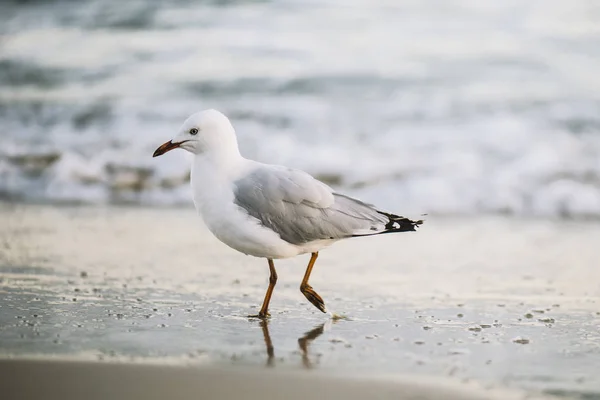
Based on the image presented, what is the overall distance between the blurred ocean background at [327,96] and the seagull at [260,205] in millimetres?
3410

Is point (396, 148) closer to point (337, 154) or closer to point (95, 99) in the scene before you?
point (337, 154)

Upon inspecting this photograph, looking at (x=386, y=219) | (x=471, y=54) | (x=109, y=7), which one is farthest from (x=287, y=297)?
(x=109, y=7)

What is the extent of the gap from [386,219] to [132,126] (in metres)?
6.69

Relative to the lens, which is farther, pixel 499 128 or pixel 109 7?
pixel 109 7

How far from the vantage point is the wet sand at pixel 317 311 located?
307 cm

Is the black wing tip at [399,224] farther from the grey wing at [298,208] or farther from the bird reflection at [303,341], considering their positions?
the bird reflection at [303,341]

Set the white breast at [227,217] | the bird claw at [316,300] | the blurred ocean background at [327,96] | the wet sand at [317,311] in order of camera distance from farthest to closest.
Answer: the blurred ocean background at [327,96], the bird claw at [316,300], the white breast at [227,217], the wet sand at [317,311]

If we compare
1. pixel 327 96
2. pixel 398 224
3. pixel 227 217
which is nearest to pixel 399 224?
pixel 398 224

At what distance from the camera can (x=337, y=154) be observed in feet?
29.7

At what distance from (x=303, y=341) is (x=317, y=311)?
57cm

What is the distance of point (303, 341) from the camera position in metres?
3.47

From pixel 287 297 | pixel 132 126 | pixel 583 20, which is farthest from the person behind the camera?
pixel 583 20

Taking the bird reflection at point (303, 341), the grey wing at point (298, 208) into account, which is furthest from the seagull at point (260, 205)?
the bird reflection at point (303, 341)

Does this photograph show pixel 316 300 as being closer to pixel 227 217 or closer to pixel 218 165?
pixel 227 217
